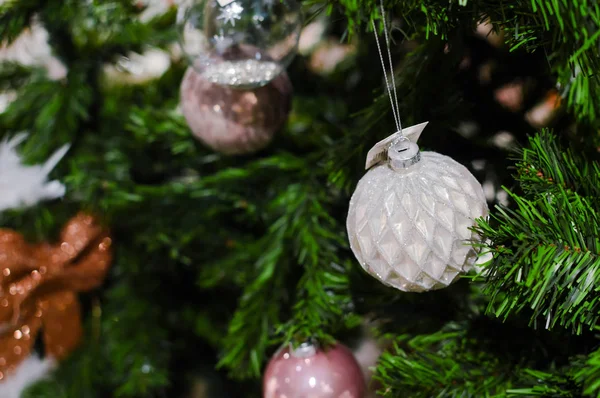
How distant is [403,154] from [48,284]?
47 centimetres

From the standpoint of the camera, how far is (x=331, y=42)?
71 centimetres

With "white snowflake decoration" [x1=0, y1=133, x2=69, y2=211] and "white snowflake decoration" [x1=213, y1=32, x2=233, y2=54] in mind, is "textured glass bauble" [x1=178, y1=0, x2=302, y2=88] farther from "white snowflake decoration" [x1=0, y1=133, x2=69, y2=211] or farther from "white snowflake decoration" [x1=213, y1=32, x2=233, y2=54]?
"white snowflake decoration" [x1=0, y1=133, x2=69, y2=211]

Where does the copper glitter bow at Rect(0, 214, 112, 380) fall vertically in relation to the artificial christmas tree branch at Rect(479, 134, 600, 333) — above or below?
below

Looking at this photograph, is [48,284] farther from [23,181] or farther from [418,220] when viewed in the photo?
[418,220]

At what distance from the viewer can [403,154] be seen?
0.34 m

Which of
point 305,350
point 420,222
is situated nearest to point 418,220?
point 420,222

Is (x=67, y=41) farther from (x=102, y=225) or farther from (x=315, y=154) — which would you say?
(x=315, y=154)

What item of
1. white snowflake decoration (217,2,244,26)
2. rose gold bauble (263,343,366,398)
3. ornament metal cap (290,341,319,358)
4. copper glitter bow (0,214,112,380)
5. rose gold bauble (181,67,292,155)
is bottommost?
copper glitter bow (0,214,112,380)

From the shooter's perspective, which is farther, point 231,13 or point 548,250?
point 231,13

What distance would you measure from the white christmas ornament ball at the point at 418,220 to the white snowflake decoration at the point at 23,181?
44 cm

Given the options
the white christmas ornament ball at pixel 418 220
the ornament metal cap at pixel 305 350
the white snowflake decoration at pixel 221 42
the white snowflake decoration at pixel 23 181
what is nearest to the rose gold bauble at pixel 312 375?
the ornament metal cap at pixel 305 350

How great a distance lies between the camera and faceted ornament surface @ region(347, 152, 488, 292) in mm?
334

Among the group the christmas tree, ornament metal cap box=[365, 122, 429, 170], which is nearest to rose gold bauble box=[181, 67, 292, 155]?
the christmas tree

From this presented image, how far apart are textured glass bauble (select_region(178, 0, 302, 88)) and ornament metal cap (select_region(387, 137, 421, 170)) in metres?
0.17
